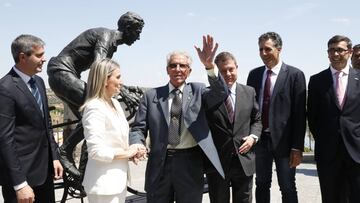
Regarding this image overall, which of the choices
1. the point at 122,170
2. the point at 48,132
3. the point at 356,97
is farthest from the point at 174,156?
the point at 356,97

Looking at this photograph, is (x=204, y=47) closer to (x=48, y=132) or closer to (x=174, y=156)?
(x=174, y=156)

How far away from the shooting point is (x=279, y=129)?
402cm

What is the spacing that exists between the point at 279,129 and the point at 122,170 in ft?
5.52

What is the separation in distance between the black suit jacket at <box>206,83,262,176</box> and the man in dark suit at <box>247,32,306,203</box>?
1.06 feet

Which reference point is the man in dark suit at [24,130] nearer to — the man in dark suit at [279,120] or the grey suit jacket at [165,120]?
the grey suit jacket at [165,120]

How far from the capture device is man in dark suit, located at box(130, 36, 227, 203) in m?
3.36

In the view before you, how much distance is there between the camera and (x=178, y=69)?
132 inches

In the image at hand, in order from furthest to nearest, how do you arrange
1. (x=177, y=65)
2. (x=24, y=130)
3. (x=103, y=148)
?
(x=177, y=65)
(x=24, y=130)
(x=103, y=148)

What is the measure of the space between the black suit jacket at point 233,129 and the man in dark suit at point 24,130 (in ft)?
4.62

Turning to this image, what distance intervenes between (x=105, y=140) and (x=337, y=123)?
2.10 m

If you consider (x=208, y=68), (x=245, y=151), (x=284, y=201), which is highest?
(x=208, y=68)

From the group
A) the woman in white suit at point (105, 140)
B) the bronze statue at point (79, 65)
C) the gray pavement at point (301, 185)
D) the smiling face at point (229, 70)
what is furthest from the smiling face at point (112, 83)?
the gray pavement at point (301, 185)

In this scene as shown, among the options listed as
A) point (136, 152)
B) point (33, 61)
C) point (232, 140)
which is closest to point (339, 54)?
point (232, 140)

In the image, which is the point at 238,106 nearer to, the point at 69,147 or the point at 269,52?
the point at 269,52
